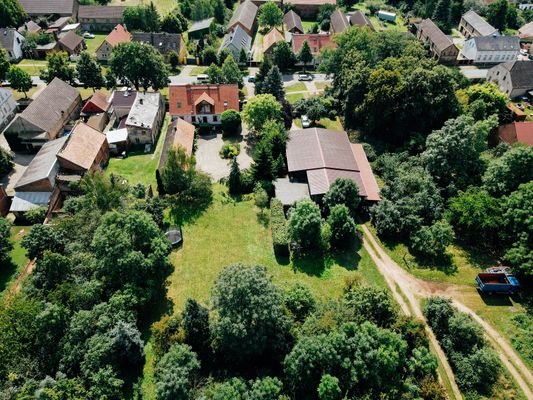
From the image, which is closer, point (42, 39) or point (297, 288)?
point (297, 288)

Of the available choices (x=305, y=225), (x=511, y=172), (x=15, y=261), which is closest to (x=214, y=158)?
(x=305, y=225)

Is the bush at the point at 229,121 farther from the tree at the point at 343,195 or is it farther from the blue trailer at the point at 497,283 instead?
the blue trailer at the point at 497,283

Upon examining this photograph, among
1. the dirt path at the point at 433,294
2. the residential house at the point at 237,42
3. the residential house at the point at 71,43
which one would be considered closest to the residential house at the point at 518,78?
the dirt path at the point at 433,294

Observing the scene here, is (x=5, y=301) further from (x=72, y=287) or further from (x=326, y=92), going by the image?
(x=326, y=92)

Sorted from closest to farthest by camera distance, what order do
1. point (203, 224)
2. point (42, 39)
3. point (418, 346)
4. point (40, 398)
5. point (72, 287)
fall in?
point (40, 398), point (418, 346), point (72, 287), point (203, 224), point (42, 39)

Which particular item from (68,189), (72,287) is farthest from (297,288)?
(68,189)

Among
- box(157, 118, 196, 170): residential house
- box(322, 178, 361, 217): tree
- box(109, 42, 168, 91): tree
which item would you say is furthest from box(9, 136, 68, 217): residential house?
box(322, 178, 361, 217): tree

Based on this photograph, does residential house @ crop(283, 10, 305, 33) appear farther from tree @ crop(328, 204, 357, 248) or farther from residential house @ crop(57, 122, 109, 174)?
tree @ crop(328, 204, 357, 248)
